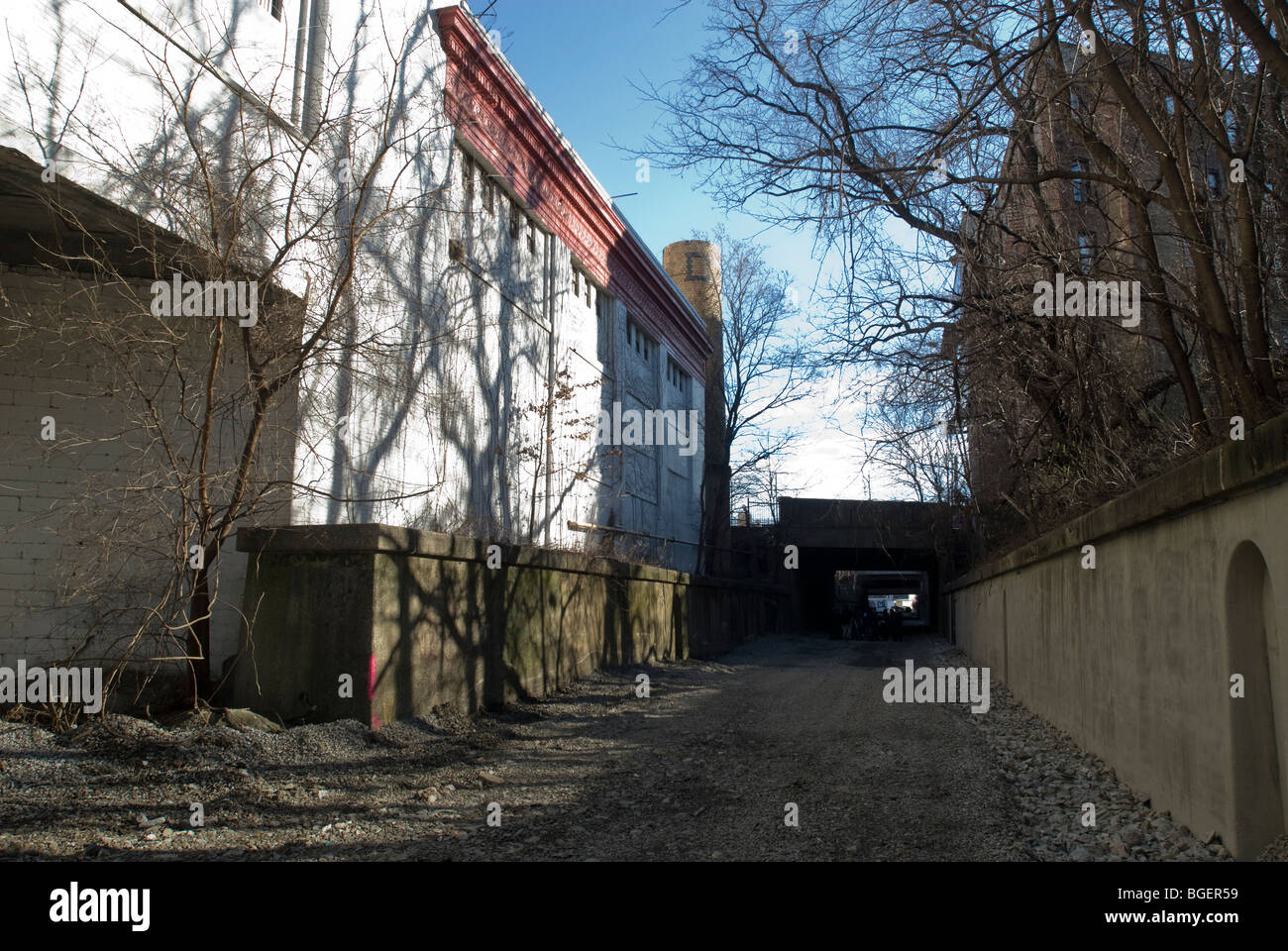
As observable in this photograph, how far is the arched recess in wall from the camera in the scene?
422 cm

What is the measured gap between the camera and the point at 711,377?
3303 cm

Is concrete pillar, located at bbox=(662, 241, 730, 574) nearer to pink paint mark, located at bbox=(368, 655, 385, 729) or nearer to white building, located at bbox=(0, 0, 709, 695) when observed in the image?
white building, located at bbox=(0, 0, 709, 695)

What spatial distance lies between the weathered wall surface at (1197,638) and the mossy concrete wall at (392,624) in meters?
5.55

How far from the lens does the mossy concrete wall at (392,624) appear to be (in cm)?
790

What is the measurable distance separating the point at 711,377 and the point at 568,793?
2704 cm

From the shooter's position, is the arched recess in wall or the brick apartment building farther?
the brick apartment building

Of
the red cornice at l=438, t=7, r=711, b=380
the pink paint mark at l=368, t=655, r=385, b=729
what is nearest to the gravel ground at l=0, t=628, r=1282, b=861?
the pink paint mark at l=368, t=655, r=385, b=729

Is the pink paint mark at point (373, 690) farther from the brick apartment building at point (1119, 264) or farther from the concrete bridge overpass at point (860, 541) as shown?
the concrete bridge overpass at point (860, 541)

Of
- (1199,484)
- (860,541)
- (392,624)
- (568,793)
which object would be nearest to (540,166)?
(392,624)

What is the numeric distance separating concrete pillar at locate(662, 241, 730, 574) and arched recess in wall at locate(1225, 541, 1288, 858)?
23.3 metres

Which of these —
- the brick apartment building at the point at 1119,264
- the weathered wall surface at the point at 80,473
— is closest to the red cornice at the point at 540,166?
the weathered wall surface at the point at 80,473
